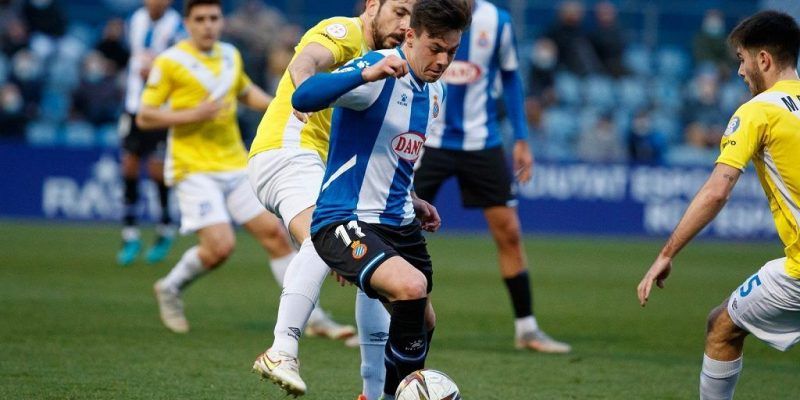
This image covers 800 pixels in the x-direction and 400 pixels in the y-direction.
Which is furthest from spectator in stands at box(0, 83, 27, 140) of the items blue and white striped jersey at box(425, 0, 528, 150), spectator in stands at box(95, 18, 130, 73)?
blue and white striped jersey at box(425, 0, 528, 150)

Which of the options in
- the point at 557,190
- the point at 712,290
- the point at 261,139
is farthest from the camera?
the point at 557,190

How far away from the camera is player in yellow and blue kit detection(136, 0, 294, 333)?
859 cm

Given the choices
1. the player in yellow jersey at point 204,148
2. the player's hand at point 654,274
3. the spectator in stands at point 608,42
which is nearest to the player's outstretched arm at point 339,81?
the player's hand at point 654,274

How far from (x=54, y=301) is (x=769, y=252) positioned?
10.8m

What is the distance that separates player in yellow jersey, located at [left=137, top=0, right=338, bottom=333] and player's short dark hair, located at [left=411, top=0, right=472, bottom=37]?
3.72 m

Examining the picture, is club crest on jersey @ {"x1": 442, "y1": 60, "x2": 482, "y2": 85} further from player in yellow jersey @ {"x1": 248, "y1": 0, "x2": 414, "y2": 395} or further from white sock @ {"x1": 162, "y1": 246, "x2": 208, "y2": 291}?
white sock @ {"x1": 162, "y1": 246, "x2": 208, "y2": 291}

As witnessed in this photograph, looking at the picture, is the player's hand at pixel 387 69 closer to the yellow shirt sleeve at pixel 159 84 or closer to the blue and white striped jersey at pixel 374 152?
the blue and white striped jersey at pixel 374 152

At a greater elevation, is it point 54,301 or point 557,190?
point 54,301

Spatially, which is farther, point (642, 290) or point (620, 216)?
point (620, 216)

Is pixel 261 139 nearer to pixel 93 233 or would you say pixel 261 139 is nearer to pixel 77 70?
pixel 93 233

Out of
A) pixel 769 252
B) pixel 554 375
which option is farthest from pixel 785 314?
pixel 769 252

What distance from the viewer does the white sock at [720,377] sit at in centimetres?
533

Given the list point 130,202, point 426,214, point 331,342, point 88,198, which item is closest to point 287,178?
point 426,214

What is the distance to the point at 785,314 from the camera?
516cm
